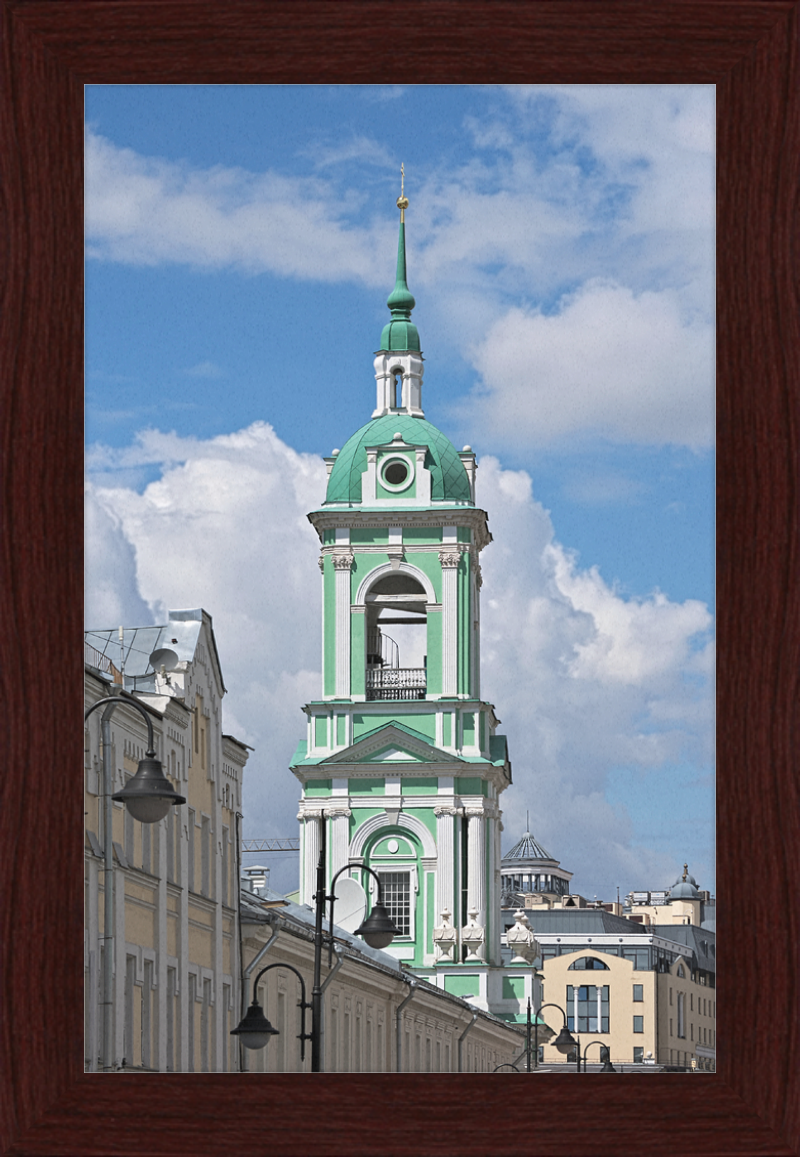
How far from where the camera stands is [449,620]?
69.6m

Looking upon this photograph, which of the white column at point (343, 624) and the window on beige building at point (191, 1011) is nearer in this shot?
the window on beige building at point (191, 1011)

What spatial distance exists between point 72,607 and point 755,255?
2007mm

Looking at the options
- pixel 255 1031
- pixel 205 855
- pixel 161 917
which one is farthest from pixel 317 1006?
pixel 205 855

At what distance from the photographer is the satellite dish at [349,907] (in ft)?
111

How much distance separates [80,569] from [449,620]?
209 ft

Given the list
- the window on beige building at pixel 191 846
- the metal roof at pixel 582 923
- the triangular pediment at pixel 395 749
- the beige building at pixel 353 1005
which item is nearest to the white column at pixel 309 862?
the beige building at pixel 353 1005

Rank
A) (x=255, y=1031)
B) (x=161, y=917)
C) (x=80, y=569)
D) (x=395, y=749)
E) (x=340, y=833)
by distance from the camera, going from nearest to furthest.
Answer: (x=80, y=569), (x=255, y=1031), (x=161, y=917), (x=340, y=833), (x=395, y=749)

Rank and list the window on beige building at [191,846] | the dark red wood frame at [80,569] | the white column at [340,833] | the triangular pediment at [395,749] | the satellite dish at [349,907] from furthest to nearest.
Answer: the triangular pediment at [395,749] < the white column at [340,833] < the satellite dish at [349,907] < the window on beige building at [191,846] < the dark red wood frame at [80,569]

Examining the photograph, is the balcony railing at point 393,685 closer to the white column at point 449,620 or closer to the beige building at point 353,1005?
the white column at point 449,620

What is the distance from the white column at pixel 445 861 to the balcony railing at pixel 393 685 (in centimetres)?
376

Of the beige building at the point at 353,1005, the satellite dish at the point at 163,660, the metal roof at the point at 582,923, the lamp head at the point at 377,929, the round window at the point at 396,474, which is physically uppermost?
the round window at the point at 396,474

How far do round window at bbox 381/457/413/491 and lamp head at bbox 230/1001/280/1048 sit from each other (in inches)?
2233

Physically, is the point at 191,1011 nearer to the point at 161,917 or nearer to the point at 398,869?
the point at 161,917
